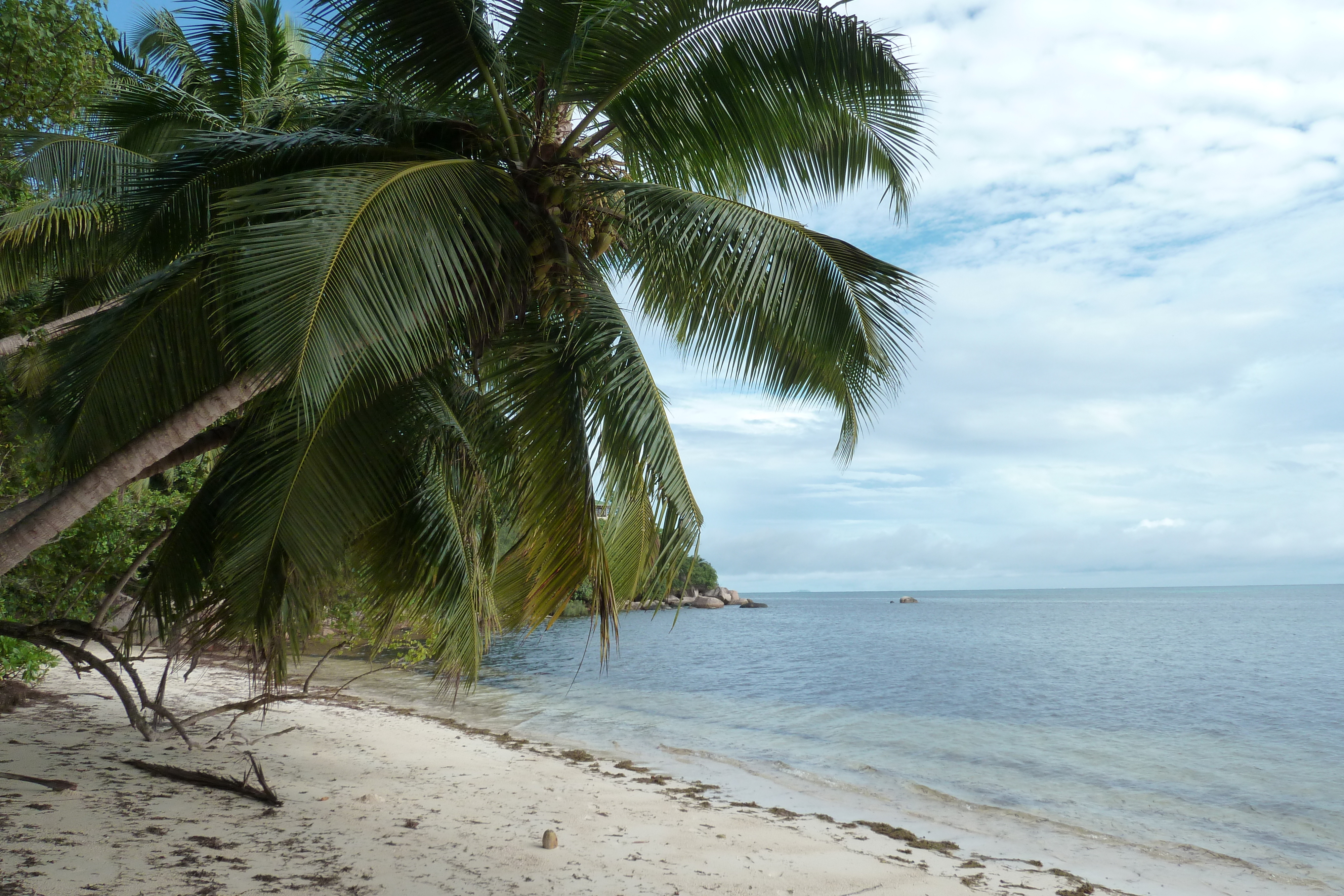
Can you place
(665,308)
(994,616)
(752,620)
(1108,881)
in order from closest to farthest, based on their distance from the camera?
(665,308) < (1108,881) < (752,620) < (994,616)

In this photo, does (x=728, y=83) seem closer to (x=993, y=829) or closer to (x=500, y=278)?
(x=500, y=278)

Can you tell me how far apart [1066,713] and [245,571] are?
19463 mm

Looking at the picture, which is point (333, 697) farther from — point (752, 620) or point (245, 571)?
point (752, 620)

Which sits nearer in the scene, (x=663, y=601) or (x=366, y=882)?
(x=663, y=601)

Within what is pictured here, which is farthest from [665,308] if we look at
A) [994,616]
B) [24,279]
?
[994,616]

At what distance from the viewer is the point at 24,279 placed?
7.40 metres

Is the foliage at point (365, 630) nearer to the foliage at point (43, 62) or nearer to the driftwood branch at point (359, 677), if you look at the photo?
the driftwood branch at point (359, 677)

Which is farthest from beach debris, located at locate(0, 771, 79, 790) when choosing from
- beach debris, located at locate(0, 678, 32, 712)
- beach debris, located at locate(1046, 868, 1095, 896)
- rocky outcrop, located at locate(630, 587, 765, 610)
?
rocky outcrop, located at locate(630, 587, 765, 610)

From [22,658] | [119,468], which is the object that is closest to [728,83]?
[119,468]

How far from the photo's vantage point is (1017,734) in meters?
16.8

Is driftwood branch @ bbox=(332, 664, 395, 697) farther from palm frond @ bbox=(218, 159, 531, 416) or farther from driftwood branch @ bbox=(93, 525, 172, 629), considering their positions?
palm frond @ bbox=(218, 159, 531, 416)

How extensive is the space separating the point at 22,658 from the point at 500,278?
8.51 meters

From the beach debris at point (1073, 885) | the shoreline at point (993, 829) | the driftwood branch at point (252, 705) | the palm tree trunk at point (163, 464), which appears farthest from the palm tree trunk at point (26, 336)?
the beach debris at point (1073, 885)

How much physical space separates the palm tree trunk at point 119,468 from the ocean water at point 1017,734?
3.28 metres
